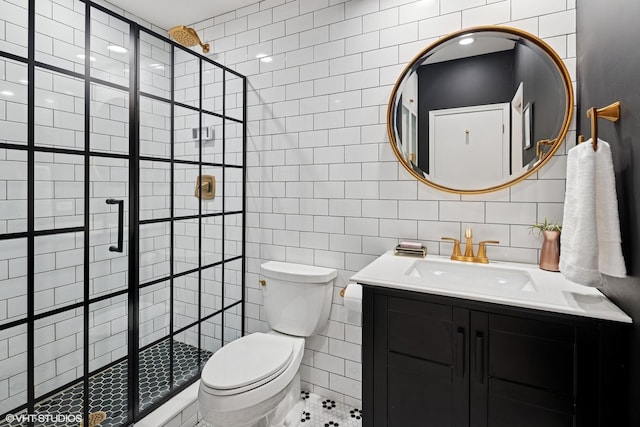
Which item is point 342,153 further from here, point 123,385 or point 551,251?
point 123,385

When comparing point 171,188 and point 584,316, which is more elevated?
point 171,188

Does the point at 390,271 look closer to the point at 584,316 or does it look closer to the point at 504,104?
the point at 584,316

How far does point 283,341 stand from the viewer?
5.83 feet

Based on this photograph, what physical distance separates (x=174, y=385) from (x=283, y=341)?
73 centimetres

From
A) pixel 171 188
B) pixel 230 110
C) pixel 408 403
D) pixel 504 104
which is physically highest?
pixel 230 110

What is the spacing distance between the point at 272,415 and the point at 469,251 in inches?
53.9

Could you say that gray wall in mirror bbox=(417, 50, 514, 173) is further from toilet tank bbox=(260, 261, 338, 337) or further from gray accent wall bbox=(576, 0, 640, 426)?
toilet tank bbox=(260, 261, 338, 337)

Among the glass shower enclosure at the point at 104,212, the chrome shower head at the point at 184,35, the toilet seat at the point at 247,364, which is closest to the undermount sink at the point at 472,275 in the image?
the toilet seat at the point at 247,364

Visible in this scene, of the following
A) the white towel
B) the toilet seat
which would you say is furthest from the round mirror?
the toilet seat

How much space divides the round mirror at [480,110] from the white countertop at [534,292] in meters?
0.48

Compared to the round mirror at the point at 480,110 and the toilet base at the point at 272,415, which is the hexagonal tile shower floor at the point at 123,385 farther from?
the round mirror at the point at 480,110

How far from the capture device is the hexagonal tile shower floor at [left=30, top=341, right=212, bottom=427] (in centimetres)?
141

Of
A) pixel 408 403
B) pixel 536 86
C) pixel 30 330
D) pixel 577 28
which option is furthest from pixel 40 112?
pixel 577 28

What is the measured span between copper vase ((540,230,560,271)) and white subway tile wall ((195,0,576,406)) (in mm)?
108
